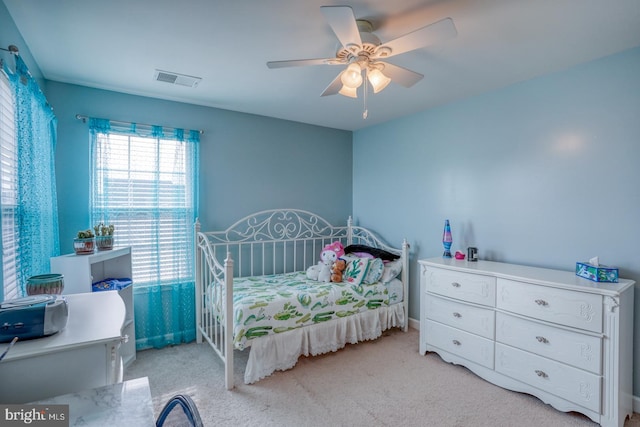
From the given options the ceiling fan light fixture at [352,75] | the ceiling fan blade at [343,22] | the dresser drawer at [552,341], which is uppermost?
the ceiling fan blade at [343,22]

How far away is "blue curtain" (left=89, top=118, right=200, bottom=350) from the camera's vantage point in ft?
9.20

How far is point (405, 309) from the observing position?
133 inches

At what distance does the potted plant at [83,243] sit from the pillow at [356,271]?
7.12 feet

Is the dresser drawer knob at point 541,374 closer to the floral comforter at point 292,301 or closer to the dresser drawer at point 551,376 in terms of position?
the dresser drawer at point 551,376

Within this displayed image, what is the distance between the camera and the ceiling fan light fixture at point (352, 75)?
1.80 meters

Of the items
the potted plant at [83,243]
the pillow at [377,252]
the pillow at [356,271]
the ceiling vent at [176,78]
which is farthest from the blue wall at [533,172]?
the potted plant at [83,243]

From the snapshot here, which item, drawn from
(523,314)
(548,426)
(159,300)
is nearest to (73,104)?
(159,300)

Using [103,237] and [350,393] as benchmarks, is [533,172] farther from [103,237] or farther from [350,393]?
[103,237]

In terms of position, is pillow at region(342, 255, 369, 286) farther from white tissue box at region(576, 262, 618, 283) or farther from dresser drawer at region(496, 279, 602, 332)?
white tissue box at region(576, 262, 618, 283)

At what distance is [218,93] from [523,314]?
3.04 metres

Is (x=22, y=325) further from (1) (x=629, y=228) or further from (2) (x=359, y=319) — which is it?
(1) (x=629, y=228)

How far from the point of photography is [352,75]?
1.82m

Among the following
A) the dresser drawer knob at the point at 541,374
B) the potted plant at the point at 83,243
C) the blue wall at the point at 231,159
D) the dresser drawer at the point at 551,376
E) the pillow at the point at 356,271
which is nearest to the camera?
the dresser drawer at the point at 551,376

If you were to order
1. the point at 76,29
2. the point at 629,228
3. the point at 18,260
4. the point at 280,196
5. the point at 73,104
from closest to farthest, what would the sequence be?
the point at 18,260 → the point at 76,29 → the point at 629,228 → the point at 73,104 → the point at 280,196
